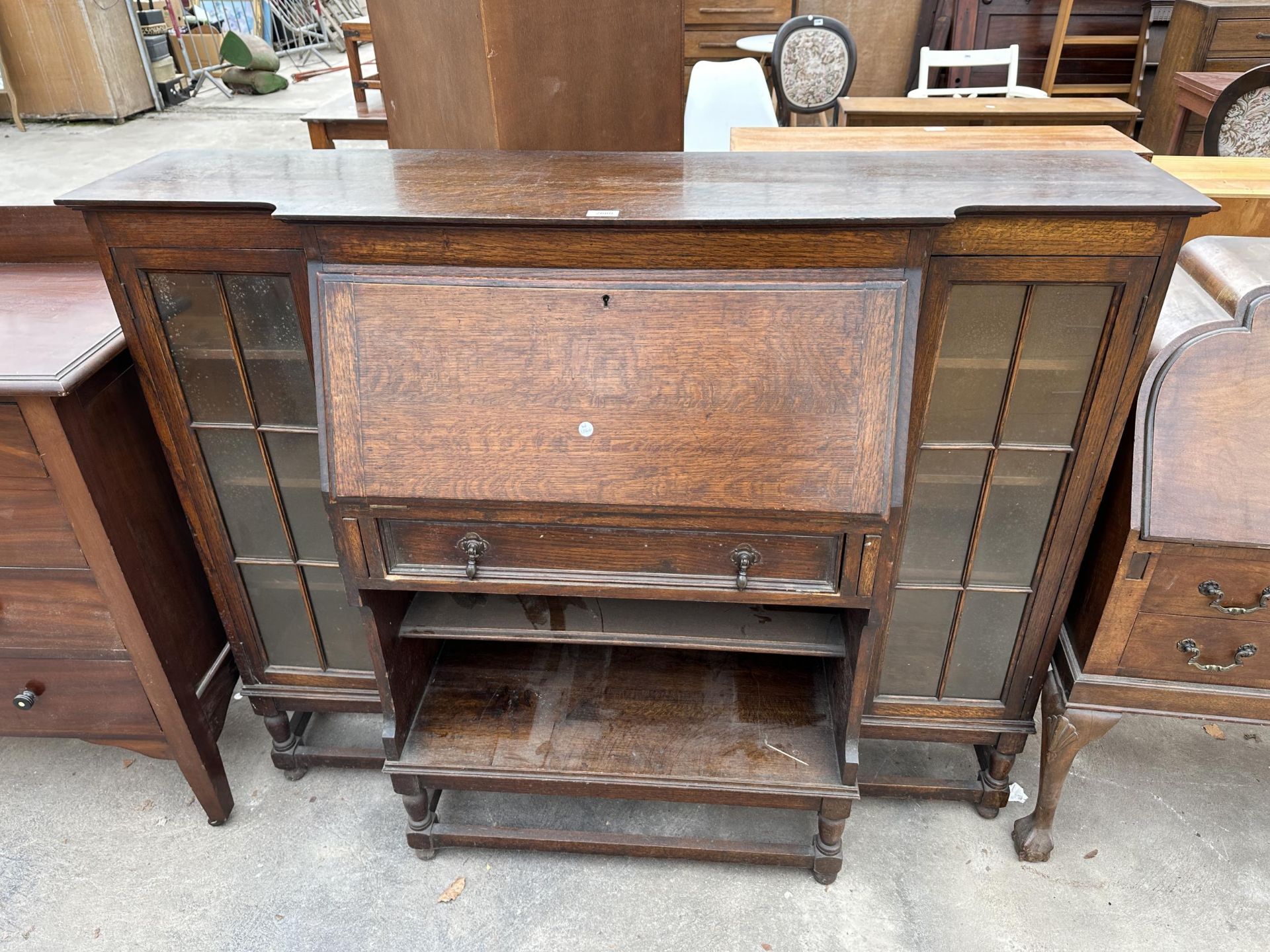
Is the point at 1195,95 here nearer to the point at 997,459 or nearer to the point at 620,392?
the point at 997,459

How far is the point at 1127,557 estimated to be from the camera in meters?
1.39

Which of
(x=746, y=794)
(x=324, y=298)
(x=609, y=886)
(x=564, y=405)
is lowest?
(x=609, y=886)

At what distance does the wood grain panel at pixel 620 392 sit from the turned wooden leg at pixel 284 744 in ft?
3.04

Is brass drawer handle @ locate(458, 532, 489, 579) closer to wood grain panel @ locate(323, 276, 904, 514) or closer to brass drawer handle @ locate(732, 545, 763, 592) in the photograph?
wood grain panel @ locate(323, 276, 904, 514)

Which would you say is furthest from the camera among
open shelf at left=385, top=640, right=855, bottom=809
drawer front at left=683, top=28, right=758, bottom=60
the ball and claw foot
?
drawer front at left=683, top=28, right=758, bottom=60

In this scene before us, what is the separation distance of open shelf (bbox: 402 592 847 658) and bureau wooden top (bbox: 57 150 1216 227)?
737 millimetres

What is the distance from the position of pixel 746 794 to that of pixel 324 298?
1191mm

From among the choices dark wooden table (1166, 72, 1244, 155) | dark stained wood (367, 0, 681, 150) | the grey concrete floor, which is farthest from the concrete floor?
dark wooden table (1166, 72, 1244, 155)

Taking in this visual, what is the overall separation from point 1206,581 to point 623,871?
4.17 feet

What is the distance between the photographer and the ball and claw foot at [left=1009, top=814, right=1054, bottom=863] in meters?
1.73

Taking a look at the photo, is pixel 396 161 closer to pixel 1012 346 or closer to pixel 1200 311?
pixel 1012 346

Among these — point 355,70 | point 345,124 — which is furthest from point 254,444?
point 355,70

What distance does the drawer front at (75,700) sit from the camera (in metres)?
1.66

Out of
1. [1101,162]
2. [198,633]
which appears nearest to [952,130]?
[1101,162]
